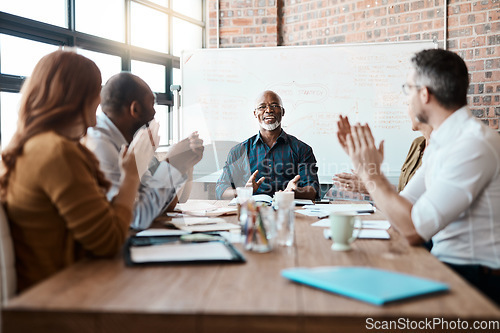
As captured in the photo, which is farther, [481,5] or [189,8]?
[189,8]

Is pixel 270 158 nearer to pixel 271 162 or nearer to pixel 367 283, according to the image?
pixel 271 162

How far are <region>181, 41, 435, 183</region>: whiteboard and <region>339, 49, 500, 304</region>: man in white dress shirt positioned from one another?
2.35 m

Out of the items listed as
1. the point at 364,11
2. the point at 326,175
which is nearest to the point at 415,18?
the point at 364,11

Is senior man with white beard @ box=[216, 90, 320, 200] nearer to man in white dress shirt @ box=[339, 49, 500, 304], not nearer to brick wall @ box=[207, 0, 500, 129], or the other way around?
brick wall @ box=[207, 0, 500, 129]

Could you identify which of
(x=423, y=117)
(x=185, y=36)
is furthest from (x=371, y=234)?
(x=185, y=36)

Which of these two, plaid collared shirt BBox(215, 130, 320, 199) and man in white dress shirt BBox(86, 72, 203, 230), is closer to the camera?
man in white dress shirt BBox(86, 72, 203, 230)

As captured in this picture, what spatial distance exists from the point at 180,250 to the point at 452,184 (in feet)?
2.64

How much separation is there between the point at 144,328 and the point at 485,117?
364cm

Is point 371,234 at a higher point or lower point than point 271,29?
lower

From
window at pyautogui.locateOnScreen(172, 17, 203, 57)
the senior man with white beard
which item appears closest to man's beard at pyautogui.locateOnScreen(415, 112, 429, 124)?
the senior man with white beard

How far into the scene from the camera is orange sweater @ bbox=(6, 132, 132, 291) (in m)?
1.14

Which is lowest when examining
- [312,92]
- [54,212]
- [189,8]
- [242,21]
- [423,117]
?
[54,212]

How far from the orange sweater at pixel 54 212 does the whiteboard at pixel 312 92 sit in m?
3.03

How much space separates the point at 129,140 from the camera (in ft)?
6.50
